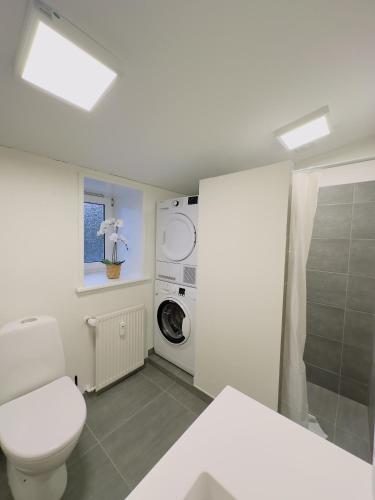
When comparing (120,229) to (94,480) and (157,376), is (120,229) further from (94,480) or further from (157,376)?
(94,480)

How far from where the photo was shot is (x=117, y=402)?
174 centimetres

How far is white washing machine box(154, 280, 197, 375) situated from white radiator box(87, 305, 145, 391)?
0.22m

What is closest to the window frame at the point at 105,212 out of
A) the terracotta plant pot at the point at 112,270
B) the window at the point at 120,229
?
the window at the point at 120,229

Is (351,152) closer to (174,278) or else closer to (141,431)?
(174,278)

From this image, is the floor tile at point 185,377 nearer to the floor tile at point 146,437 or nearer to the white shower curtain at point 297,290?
the floor tile at point 146,437

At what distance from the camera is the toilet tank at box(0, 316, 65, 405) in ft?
3.92

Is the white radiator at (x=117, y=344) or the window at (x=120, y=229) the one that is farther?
the window at (x=120, y=229)

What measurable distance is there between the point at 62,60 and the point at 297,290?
1615mm

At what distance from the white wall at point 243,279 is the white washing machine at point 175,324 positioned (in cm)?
18

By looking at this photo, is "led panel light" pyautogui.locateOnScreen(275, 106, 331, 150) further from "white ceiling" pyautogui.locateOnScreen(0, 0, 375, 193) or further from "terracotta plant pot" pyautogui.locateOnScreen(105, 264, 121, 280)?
"terracotta plant pot" pyautogui.locateOnScreen(105, 264, 121, 280)

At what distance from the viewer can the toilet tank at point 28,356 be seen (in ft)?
3.92

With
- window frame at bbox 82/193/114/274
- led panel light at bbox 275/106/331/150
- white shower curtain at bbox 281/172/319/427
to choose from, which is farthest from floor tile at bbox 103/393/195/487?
led panel light at bbox 275/106/331/150

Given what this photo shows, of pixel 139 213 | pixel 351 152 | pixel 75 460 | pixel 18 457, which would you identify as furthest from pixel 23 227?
pixel 351 152

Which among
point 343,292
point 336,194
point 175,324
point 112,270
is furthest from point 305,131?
point 175,324
